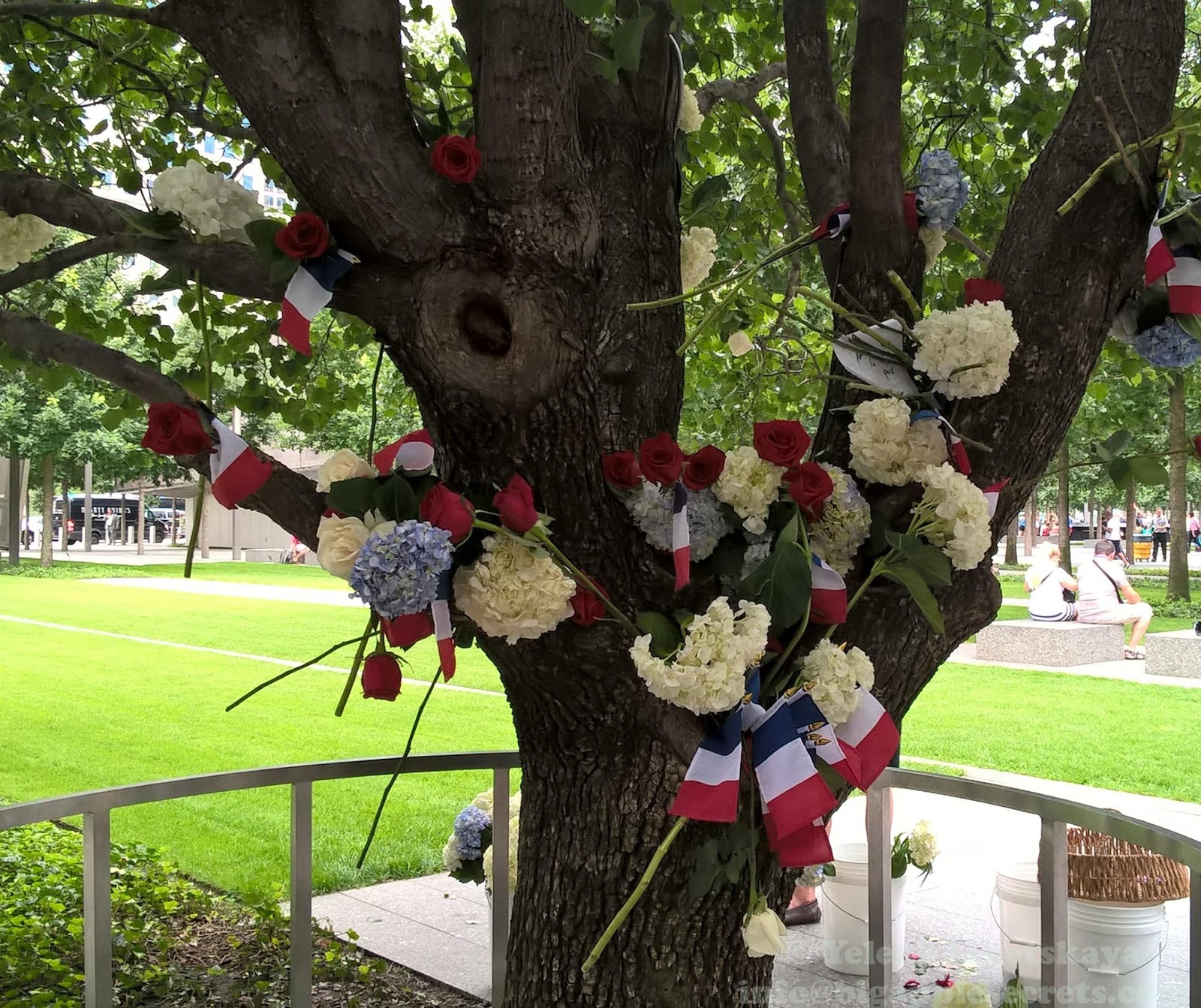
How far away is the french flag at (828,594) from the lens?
1.87m

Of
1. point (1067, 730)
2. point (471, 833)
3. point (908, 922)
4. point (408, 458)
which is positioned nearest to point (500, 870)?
point (471, 833)

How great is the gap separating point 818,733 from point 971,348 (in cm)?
72

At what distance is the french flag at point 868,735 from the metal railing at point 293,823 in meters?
1.00

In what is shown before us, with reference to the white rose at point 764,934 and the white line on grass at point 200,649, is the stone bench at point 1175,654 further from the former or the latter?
the white rose at point 764,934

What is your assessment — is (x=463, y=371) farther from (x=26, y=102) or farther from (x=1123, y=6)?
(x=26, y=102)

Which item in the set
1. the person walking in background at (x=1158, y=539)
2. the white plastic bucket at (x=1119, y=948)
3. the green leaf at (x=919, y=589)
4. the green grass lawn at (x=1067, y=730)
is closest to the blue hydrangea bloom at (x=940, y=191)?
the green leaf at (x=919, y=589)

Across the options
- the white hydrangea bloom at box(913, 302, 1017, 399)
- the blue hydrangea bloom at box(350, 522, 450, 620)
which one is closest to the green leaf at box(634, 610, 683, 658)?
the blue hydrangea bloom at box(350, 522, 450, 620)

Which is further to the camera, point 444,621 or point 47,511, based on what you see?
point 47,511

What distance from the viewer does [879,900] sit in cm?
267

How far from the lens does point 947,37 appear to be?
3.93 metres

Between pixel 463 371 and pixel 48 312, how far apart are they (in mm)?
3254

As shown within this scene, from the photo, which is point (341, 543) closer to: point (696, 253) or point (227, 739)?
point (696, 253)

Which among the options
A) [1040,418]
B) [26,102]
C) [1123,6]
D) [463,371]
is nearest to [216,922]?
[26,102]

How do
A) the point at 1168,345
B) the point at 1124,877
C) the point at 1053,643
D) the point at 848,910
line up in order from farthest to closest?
the point at 1053,643 < the point at 848,910 < the point at 1124,877 < the point at 1168,345
